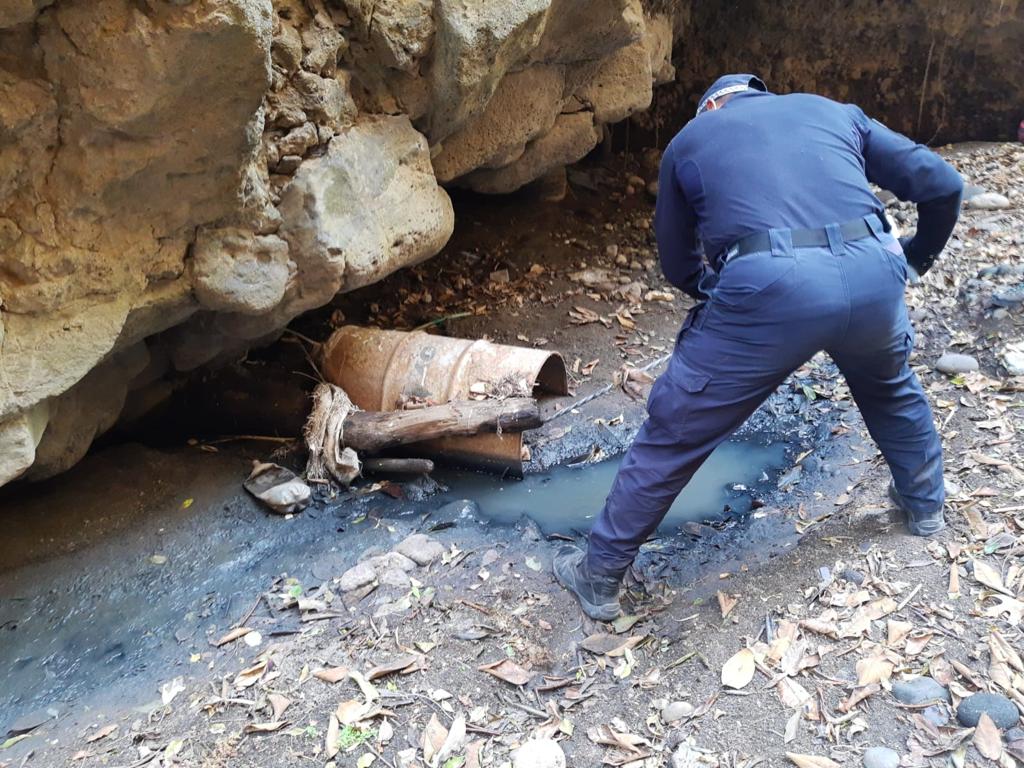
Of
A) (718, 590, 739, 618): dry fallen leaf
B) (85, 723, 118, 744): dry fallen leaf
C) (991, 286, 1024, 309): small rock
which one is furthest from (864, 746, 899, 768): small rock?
(991, 286, 1024, 309): small rock

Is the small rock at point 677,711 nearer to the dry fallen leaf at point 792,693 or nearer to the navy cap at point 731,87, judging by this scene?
the dry fallen leaf at point 792,693

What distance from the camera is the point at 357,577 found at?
349 cm

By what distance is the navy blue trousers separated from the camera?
2.59 meters

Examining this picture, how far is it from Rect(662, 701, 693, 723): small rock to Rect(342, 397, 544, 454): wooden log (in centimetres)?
189

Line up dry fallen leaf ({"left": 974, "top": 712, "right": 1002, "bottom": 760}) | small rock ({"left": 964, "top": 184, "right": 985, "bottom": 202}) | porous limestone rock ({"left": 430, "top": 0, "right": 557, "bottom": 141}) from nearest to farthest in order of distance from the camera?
1. dry fallen leaf ({"left": 974, "top": 712, "right": 1002, "bottom": 760})
2. porous limestone rock ({"left": 430, "top": 0, "right": 557, "bottom": 141})
3. small rock ({"left": 964, "top": 184, "right": 985, "bottom": 202})

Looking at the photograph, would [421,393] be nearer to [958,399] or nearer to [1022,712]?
[958,399]

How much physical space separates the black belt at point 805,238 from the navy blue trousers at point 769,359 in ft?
0.07

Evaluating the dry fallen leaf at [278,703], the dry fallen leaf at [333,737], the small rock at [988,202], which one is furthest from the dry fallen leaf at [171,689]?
the small rock at [988,202]

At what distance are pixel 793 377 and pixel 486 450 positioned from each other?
2027 millimetres

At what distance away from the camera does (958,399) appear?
4.16 m

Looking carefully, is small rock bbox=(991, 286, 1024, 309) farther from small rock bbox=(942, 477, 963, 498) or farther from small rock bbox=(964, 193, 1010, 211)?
small rock bbox=(942, 477, 963, 498)

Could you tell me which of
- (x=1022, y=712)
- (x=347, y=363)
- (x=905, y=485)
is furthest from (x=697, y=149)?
(x=347, y=363)

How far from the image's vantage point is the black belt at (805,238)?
103 inches

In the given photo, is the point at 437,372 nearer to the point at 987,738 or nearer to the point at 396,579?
the point at 396,579
